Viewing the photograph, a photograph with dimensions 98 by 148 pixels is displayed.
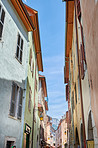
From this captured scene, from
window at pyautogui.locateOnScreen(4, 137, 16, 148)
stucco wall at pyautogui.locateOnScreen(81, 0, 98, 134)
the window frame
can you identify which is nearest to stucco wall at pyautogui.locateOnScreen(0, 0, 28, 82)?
the window frame

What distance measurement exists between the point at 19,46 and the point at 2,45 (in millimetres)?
2479

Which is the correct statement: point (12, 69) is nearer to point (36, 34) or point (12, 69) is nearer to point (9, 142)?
point (9, 142)

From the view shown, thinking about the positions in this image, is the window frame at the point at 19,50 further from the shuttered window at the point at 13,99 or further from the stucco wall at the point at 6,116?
the stucco wall at the point at 6,116

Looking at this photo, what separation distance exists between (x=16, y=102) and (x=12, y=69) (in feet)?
6.08

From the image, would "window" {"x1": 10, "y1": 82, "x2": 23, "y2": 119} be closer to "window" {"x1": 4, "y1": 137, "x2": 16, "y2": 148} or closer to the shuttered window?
the shuttered window

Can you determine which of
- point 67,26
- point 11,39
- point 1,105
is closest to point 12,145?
point 1,105

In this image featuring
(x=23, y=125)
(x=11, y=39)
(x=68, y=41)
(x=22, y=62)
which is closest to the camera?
(x=11, y=39)

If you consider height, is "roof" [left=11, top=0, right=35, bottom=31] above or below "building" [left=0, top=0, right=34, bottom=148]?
above

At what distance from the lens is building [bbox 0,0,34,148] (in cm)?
825

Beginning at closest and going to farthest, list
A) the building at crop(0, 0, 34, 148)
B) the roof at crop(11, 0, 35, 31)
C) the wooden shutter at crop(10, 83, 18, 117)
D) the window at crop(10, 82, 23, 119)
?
the building at crop(0, 0, 34, 148)
the wooden shutter at crop(10, 83, 18, 117)
the window at crop(10, 82, 23, 119)
the roof at crop(11, 0, 35, 31)

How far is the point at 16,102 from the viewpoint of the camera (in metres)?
9.76

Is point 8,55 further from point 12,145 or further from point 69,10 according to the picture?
point 69,10

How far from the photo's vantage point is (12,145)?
8.90 meters

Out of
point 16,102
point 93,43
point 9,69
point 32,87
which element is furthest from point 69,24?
point 93,43
